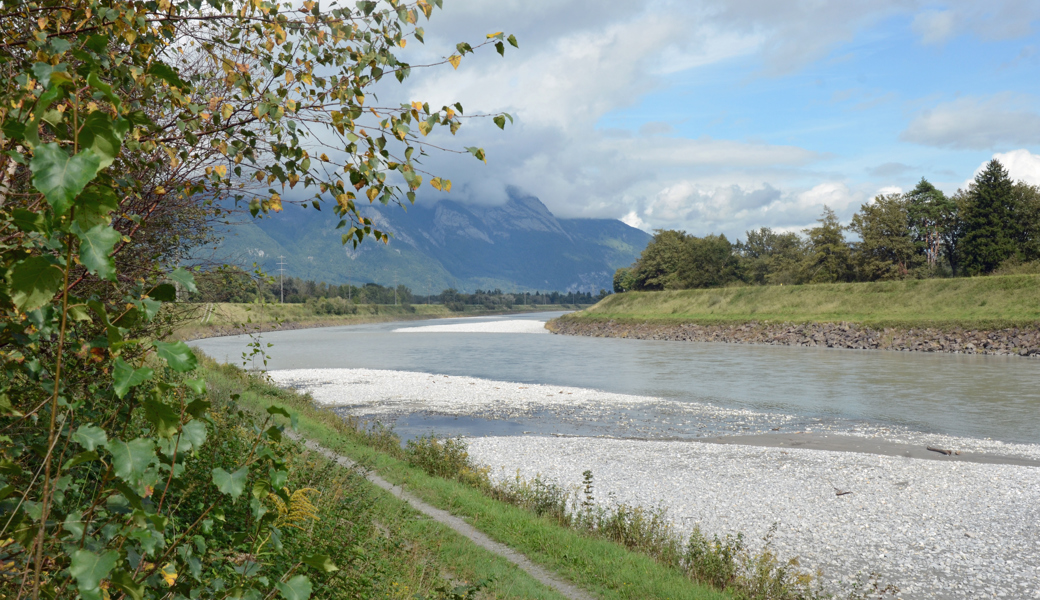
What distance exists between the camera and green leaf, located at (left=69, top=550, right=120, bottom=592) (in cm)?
168

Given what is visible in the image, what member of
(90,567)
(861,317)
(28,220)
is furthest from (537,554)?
(861,317)

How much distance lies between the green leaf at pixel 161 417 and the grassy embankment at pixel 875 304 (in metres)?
63.4

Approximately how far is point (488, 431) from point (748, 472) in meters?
9.47

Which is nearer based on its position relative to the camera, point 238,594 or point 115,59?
point 238,594

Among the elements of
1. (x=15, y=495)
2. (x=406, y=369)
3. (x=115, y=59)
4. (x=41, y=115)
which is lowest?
(x=406, y=369)

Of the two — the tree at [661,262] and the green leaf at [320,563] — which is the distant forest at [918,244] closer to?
the tree at [661,262]

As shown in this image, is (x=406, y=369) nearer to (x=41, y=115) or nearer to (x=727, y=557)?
(x=727, y=557)

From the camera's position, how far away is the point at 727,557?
376 inches

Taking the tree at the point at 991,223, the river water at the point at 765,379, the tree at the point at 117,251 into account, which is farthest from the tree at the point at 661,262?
the tree at the point at 117,251

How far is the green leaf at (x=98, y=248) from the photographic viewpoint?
1.46m

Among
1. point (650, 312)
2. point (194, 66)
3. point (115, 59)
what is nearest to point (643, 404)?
point (194, 66)

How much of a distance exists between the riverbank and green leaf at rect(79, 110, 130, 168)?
199 feet

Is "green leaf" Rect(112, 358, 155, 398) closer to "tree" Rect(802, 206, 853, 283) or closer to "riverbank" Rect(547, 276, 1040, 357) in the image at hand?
"riverbank" Rect(547, 276, 1040, 357)

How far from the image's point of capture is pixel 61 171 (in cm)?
142
